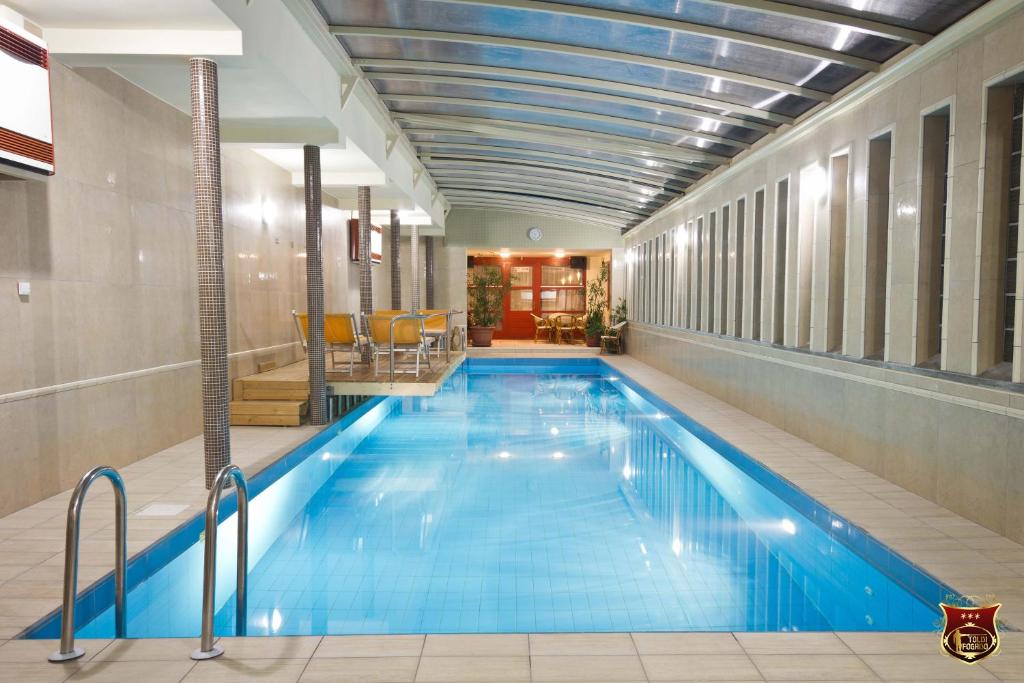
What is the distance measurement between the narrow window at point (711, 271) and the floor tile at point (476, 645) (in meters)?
8.30

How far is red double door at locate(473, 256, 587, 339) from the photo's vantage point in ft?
70.2

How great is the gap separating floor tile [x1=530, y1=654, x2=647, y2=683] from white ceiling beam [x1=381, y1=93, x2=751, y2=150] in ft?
21.1

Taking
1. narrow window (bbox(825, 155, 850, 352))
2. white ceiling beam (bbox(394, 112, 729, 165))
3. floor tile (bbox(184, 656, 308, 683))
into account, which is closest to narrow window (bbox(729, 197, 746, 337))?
white ceiling beam (bbox(394, 112, 729, 165))

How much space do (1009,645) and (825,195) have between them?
479cm

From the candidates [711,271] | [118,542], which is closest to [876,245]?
[711,271]

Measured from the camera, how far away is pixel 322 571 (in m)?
4.04

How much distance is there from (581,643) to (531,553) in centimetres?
153

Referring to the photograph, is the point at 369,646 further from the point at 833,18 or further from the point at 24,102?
the point at 833,18

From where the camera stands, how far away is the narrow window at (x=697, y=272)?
36.5 ft

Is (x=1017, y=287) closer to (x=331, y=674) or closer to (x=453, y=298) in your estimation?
(x=331, y=674)

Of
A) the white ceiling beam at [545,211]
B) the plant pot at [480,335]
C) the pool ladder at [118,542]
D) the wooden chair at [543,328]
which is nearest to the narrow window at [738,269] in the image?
the white ceiling beam at [545,211]

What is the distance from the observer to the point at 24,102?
4.17 metres

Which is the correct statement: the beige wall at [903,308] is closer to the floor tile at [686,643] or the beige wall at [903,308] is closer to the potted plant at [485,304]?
the floor tile at [686,643]

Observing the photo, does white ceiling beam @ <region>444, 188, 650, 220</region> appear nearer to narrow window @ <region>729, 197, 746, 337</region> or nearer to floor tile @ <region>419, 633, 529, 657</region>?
narrow window @ <region>729, 197, 746, 337</region>
